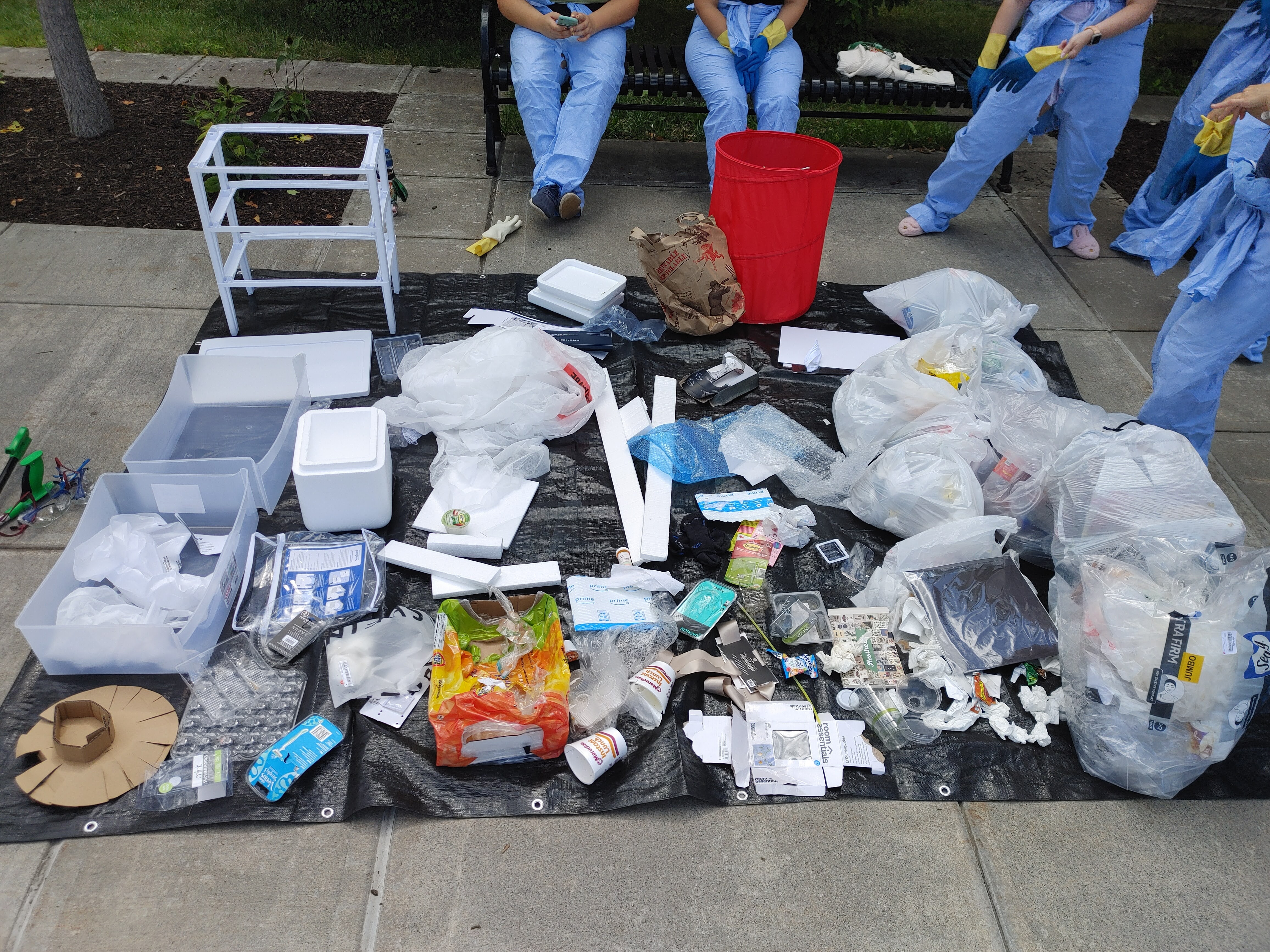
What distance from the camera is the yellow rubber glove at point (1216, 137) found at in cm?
319

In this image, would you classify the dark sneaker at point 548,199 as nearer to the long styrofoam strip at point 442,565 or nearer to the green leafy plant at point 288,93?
the green leafy plant at point 288,93

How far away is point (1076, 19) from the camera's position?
396cm

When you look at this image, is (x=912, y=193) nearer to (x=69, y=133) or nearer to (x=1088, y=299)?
(x=1088, y=299)

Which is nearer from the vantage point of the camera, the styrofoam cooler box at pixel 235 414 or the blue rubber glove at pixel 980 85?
the styrofoam cooler box at pixel 235 414

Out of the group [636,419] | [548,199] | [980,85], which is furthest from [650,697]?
[980,85]

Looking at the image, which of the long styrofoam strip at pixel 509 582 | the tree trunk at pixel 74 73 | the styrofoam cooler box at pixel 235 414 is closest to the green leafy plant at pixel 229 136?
the tree trunk at pixel 74 73

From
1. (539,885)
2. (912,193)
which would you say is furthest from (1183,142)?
(539,885)

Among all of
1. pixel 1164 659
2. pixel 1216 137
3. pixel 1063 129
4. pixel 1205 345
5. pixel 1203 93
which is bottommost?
pixel 1164 659

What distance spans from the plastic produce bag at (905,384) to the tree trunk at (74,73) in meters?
4.38

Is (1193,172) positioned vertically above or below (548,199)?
above

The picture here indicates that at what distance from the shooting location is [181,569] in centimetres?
249

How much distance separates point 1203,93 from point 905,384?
8.66 ft

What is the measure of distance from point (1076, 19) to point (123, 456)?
4.40m

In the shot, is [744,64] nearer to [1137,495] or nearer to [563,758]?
[1137,495]
